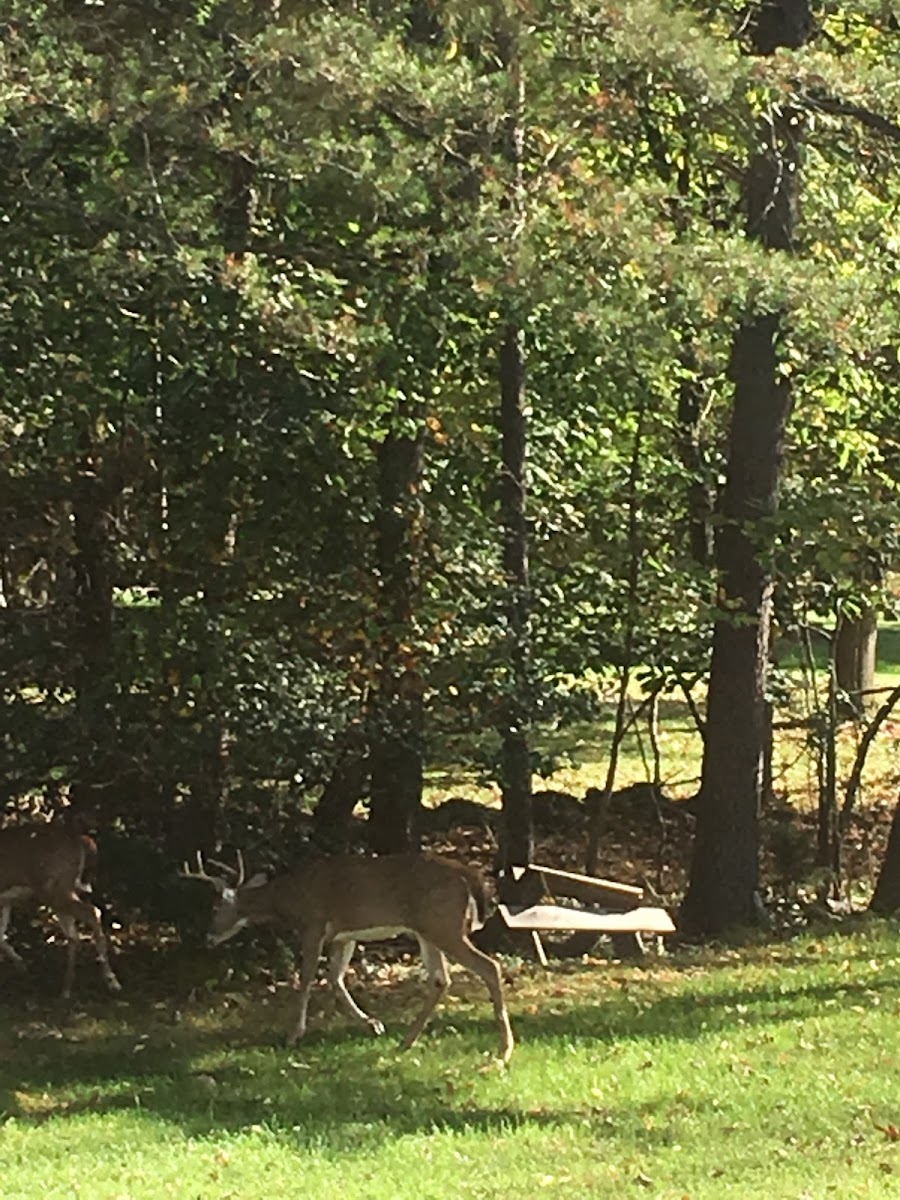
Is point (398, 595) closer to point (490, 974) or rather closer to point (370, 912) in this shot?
point (370, 912)

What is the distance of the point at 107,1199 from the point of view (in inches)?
288

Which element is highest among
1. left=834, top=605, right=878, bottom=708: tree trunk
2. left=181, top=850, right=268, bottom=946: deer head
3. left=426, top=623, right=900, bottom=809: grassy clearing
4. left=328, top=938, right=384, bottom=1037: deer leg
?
left=834, top=605, right=878, bottom=708: tree trunk

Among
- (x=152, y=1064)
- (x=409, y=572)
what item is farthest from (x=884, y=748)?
(x=152, y=1064)

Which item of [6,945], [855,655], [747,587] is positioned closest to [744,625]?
[747,587]

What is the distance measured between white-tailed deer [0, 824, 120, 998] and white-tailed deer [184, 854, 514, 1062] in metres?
0.82

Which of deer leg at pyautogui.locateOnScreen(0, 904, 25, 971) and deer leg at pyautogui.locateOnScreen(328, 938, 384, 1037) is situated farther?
deer leg at pyautogui.locateOnScreen(0, 904, 25, 971)

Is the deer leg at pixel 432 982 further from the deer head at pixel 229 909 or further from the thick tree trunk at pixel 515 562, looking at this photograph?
the thick tree trunk at pixel 515 562

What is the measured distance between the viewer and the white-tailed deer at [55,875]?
11820mm

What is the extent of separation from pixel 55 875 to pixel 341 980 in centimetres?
184

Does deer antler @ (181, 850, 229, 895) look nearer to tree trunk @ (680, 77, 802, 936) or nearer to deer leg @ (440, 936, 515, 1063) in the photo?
deer leg @ (440, 936, 515, 1063)

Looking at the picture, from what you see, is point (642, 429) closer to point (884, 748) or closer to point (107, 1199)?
point (107, 1199)

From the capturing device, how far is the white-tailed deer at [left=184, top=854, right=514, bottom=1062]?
10508mm

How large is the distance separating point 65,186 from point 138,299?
0.69 meters

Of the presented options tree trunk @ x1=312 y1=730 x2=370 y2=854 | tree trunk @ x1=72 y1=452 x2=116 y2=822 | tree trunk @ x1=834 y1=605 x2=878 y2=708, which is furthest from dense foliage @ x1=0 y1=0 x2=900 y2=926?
tree trunk @ x1=834 y1=605 x2=878 y2=708
